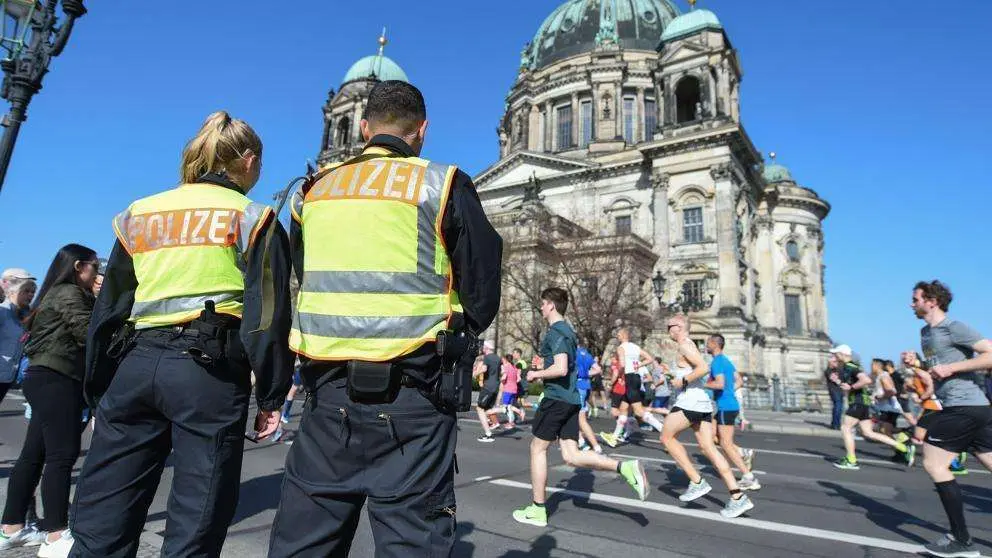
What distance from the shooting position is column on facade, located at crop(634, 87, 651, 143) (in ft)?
151

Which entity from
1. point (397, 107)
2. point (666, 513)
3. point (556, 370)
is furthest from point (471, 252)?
point (666, 513)

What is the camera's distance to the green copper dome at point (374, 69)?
50.5 meters

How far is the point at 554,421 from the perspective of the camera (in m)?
5.26

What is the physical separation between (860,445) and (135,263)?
14603mm

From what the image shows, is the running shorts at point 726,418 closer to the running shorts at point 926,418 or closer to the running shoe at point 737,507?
the running shoe at point 737,507

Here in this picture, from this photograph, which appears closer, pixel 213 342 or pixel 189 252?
pixel 213 342

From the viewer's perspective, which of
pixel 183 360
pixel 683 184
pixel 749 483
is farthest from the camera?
pixel 683 184

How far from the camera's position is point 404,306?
196 centimetres

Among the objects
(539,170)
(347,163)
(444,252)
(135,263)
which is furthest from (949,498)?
(539,170)

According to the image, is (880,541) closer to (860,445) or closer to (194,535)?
(194,535)

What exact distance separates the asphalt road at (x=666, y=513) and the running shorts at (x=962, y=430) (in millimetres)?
884

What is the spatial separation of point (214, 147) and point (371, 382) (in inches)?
67.6

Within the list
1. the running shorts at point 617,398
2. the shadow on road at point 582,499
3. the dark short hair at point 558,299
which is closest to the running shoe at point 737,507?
the shadow on road at point 582,499

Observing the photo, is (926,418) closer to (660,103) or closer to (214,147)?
(214,147)
